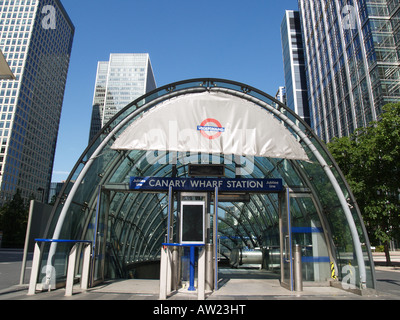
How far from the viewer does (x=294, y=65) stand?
7950 cm

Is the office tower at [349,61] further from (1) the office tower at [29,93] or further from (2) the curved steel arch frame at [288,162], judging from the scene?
(1) the office tower at [29,93]

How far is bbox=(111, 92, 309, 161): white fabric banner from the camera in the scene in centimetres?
966

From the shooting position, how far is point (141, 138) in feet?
31.7

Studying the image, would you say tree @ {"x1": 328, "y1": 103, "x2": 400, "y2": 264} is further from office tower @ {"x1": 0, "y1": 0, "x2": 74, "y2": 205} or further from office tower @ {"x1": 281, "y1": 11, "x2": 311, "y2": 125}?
office tower @ {"x1": 0, "y1": 0, "x2": 74, "y2": 205}

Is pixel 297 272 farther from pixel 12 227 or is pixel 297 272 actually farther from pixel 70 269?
pixel 12 227

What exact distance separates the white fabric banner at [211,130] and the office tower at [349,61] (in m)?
37.4

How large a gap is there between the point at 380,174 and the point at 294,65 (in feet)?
212

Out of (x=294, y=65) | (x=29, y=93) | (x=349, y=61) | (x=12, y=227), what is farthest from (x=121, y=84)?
(x=349, y=61)

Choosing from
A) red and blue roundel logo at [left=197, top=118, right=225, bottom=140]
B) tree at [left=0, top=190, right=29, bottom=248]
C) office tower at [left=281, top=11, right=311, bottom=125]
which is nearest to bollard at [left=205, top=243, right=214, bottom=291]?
red and blue roundel logo at [left=197, top=118, right=225, bottom=140]

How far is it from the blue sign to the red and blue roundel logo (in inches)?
66.7

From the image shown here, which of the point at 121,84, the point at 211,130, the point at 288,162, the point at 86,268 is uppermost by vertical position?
the point at 121,84

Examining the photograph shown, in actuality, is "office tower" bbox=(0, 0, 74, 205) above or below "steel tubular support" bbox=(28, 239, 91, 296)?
above

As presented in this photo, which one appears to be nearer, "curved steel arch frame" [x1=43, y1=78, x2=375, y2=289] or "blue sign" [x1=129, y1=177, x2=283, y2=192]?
"curved steel arch frame" [x1=43, y1=78, x2=375, y2=289]
